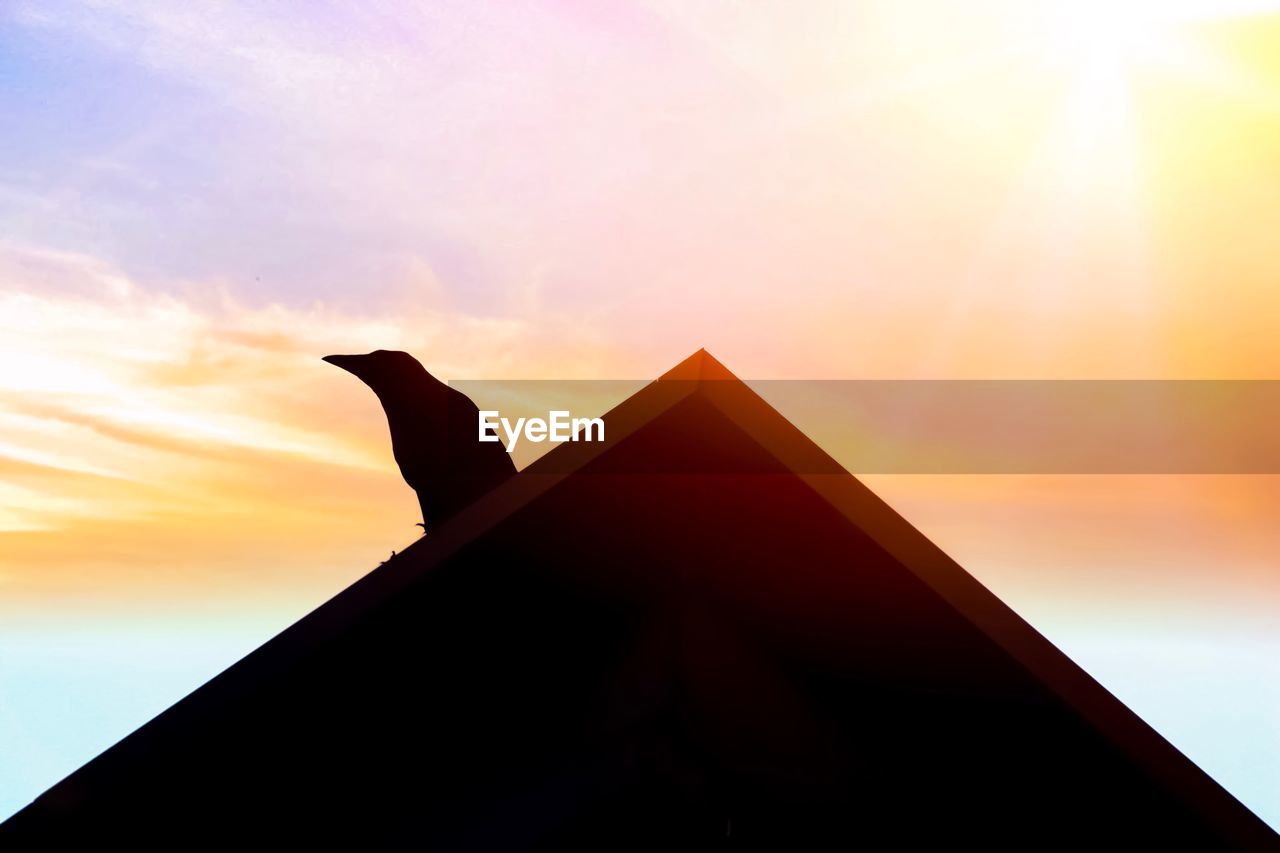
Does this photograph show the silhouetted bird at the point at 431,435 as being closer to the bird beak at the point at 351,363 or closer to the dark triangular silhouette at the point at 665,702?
the bird beak at the point at 351,363

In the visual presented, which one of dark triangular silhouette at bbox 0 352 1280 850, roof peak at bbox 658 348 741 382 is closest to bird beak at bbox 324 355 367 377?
dark triangular silhouette at bbox 0 352 1280 850

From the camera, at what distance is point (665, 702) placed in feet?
13.5

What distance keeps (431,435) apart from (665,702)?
2.64 metres

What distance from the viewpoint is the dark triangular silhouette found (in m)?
3.35

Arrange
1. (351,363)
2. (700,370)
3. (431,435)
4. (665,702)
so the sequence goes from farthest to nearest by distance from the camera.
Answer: (351,363)
(431,435)
(665,702)
(700,370)

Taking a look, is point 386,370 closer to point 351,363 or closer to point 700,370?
point 351,363

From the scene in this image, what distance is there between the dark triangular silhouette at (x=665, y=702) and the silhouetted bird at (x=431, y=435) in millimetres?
2052

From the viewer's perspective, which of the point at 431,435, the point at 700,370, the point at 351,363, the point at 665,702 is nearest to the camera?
the point at 700,370

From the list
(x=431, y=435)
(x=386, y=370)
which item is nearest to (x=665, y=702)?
(x=431, y=435)

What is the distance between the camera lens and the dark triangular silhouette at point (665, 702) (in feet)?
11.0

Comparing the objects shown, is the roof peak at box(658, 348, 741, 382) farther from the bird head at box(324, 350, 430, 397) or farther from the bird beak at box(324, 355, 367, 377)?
the bird beak at box(324, 355, 367, 377)

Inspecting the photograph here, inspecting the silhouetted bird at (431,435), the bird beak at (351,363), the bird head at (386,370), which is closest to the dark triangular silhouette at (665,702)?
the silhouetted bird at (431,435)

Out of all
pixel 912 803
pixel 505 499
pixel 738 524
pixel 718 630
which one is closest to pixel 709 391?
pixel 738 524

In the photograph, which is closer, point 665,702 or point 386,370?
point 665,702
